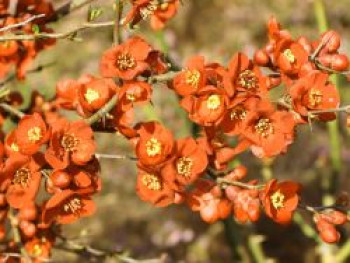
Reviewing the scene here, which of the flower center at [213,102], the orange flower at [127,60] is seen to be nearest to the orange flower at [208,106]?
the flower center at [213,102]

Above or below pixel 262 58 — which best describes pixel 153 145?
below

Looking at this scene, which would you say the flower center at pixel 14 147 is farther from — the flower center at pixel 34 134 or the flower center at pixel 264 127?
the flower center at pixel 264 127

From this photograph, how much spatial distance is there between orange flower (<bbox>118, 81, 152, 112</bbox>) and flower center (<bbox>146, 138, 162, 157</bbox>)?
0.08 meters

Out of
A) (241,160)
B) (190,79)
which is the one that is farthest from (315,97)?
(241,160)

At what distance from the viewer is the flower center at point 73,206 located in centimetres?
148

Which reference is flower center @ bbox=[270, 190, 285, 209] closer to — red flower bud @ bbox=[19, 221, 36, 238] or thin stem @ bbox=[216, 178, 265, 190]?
thin stem @ bbox=[216, 178, 265, 190]

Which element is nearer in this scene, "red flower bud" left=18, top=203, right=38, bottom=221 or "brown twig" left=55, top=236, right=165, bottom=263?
Answer: "red flower bud" left=18, top=203, right=38, bottom=221

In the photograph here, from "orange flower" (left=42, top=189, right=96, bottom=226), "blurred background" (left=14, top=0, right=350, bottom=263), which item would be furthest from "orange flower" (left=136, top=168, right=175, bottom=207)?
"blurred background" (left=14, top=0, right=350, bottom=263)

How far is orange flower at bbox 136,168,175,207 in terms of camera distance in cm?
143

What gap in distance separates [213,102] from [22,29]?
64 centimetres

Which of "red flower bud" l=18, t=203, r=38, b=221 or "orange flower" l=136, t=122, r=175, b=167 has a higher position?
"orange flower" l=136, t=122, r=175, b=167

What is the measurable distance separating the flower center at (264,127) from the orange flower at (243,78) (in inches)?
1.9

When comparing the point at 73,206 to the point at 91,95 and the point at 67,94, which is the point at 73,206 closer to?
the point at 91,95

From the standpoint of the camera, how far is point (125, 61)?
1414 mm
